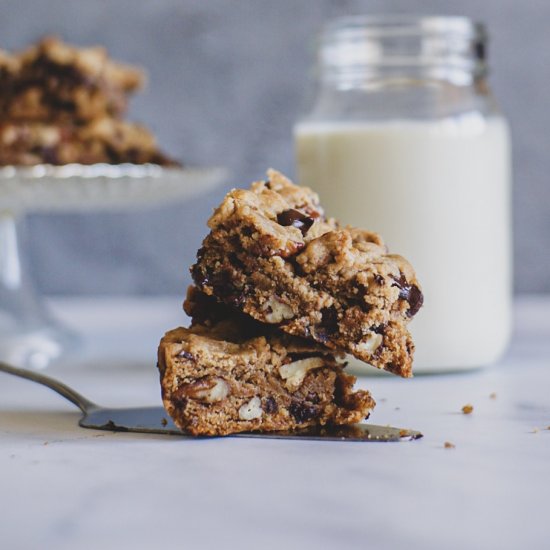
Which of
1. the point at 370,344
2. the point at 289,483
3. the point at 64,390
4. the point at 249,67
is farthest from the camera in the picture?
the point at 249,67

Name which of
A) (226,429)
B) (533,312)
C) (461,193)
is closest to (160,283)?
(533,312)

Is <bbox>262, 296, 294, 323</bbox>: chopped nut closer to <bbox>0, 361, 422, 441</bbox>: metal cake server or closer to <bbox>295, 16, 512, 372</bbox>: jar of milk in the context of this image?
<bbox>0, 361, 422, 441</bbox>: metal cake server

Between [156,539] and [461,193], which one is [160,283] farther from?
[156,539]

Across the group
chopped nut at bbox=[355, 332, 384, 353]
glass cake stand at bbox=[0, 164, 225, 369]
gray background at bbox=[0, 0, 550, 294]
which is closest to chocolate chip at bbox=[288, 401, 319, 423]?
chopped nut at bbox=[355, 332, 384, 353]

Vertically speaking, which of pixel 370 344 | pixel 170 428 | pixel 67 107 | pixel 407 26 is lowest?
pixel 170 428

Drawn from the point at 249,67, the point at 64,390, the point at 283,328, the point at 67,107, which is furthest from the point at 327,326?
the point at 249,67

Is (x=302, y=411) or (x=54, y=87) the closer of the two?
(x=302, y=411)

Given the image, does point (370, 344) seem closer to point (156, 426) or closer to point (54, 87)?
point (156, 426)
